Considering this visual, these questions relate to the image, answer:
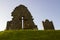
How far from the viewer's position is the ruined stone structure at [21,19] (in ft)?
178

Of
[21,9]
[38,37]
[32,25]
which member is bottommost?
[38,37]

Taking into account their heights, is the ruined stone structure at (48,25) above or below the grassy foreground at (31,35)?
above

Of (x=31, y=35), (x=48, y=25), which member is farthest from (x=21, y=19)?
(x=31, y=35)


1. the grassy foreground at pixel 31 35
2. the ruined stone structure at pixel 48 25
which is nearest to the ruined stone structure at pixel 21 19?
the ruined stone structure at pixel 48 25

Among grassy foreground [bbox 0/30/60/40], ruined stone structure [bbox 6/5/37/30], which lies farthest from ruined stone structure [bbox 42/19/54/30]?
grassy foreground [bbox 0/30/60/40]

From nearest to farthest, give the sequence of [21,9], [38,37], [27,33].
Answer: [38,37] < [27,33] < [21,9]

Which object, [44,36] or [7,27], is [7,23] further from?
[44,36]

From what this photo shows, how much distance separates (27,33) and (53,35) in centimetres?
439

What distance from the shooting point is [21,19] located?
56.5 meters

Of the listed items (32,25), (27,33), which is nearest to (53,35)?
(27,33)

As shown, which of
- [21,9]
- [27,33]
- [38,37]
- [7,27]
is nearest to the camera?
[38,37]

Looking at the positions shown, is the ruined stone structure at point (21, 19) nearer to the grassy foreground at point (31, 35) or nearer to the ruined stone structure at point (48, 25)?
the ruined stone structure at point (48, 25)

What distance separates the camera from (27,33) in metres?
34.1

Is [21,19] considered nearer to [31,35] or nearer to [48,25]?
[48,25]
